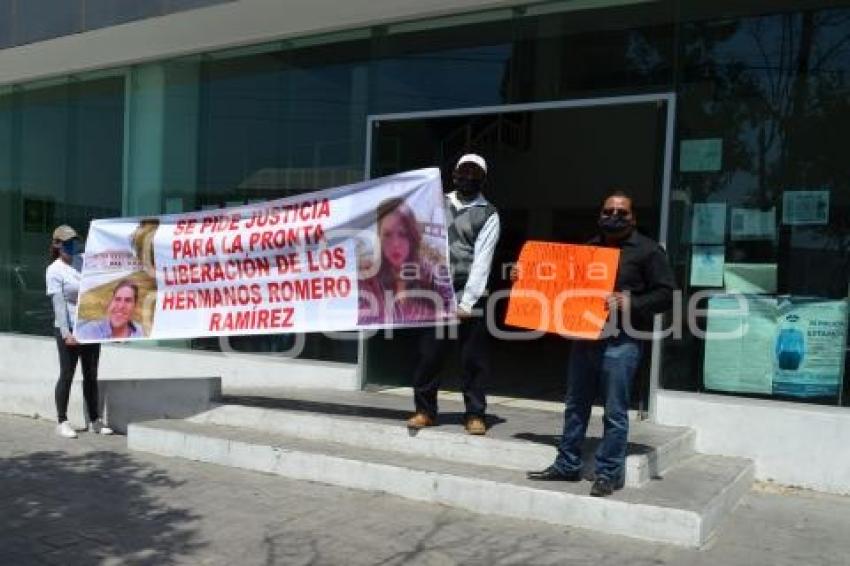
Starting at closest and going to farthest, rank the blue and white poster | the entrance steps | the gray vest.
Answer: the entrance steps, the gray vest, the blue and white poster

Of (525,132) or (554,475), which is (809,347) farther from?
(525,132)

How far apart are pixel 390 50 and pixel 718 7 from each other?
131 inches

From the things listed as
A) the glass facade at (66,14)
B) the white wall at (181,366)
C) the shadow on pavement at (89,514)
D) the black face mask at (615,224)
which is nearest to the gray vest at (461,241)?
the black face mask at (615,224)

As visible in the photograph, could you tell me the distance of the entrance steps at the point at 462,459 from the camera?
17.5ft

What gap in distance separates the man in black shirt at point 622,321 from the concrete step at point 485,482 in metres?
0.22

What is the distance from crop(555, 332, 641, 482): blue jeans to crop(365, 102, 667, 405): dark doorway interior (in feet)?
6.32

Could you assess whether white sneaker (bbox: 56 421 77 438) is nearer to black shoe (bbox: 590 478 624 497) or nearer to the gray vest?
the gray vest

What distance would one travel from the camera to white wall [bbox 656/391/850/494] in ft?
21.2

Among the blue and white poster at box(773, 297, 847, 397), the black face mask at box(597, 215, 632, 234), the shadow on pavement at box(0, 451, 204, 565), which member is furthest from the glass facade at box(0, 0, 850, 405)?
the shadow on pavement at box(0, 451, 204, 565)

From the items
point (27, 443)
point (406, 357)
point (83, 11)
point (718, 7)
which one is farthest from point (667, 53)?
Answer: point (83, 11)

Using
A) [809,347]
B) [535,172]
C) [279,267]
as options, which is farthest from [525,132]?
[809,347]

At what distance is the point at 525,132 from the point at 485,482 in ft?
27.5

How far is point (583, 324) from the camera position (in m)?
5.43

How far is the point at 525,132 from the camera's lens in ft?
43.2
